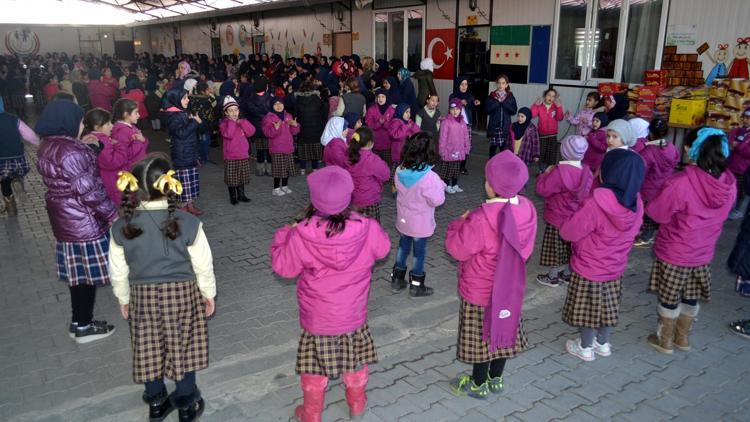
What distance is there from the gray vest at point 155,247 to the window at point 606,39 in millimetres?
9377

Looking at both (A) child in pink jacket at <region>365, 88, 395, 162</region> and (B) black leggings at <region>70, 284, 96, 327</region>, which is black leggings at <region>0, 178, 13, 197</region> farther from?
(A) child in pink jacket at <region>365, 88, 395, 162</region>

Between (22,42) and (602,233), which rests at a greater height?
(22,42)

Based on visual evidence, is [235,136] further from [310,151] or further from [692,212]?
[692,212]

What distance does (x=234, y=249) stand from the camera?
20.0 ft

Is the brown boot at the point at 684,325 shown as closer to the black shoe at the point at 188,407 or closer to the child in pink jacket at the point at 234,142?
the black shoe at the point at 188,407

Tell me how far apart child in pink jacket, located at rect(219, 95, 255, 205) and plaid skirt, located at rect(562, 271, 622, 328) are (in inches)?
198

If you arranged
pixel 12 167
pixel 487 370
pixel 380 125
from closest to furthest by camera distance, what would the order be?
pixel 487 370, pixel 12 167, pixel 380 125

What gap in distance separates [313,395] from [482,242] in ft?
4.20

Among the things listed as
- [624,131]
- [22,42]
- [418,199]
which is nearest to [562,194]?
[624,131]

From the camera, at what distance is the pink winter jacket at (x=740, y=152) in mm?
6461

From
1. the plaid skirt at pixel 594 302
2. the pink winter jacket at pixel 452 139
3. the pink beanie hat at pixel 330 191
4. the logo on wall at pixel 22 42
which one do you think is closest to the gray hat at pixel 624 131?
the plaid skirt at pixel 594 302

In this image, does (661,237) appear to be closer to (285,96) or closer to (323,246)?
(323,246)

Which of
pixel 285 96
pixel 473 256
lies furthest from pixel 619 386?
pixel 285 96

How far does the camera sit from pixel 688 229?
3.73m
